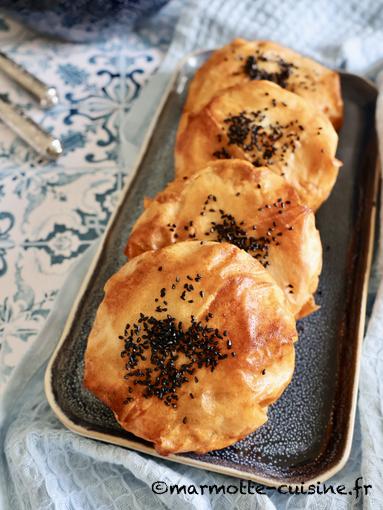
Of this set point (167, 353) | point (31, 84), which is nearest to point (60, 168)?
point (31, 84)

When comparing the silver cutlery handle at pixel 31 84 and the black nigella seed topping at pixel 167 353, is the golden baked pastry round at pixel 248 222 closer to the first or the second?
the black nigella seed topping at pixel 167 353

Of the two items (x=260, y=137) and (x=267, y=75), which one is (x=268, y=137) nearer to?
(x=260, y=137)

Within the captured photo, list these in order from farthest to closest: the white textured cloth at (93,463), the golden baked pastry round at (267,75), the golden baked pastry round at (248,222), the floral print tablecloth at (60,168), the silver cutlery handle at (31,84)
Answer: the silver cutlery handle at (31,84), the golden baked pastry round at (267,75), the floral print tablecloth at (60,168), the golden baked pastry round at (248,222), the white textured cloth at (93,463)

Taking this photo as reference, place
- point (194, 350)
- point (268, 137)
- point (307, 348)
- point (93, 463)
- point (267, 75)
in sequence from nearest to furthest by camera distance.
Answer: point (194, 350) < point (93, 463) < point (307, 348) < point (268, 137) < point (267, 75)

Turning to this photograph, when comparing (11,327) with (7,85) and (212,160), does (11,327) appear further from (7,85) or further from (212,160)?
(7,85)

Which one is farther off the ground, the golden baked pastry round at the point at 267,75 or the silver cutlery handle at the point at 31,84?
the golden baked pastry round at the point at 267,75

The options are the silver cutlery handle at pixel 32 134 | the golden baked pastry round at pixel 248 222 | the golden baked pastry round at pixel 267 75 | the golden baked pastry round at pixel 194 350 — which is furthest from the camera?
the silver cutlery handle at pixel 32 134

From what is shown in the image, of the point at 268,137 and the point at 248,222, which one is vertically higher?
the point at 268,137

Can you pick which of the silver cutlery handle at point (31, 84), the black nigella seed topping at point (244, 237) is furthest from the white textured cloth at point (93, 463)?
the silver cutlery handle at point (31, 84)
